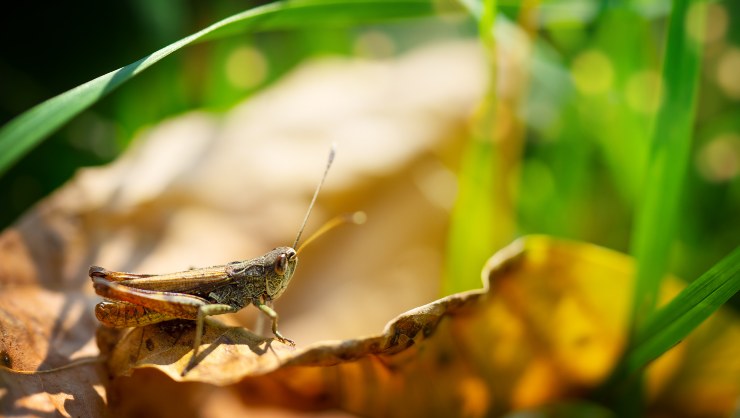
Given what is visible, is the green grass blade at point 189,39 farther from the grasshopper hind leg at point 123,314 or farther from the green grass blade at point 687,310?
the green grass blade at point 687,310

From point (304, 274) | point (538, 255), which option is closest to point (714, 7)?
point (538, 255)

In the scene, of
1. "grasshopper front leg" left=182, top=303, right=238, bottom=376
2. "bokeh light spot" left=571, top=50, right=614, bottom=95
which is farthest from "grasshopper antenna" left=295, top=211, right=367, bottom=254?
"bokeh light spot" left=571, top=50, right=614, bottom=95

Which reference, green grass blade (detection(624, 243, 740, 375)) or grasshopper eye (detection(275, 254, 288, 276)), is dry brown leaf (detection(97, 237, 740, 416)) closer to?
green grass blade (detection(624, 243, 740, 375))

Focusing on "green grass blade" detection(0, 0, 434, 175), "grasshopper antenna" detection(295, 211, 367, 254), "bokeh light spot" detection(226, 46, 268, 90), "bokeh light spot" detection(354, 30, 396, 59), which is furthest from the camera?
"bokeh light spot" detection(354, 30, 396, 59)

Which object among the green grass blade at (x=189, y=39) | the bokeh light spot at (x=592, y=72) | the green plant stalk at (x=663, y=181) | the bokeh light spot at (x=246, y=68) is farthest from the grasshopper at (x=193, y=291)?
the bokeh light spot at (x=246, y=68)

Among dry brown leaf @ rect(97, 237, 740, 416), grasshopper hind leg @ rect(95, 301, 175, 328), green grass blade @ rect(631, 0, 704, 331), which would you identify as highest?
green grass blade @ rect(631, 0, 704, 331)

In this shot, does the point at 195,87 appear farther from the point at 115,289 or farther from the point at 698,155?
the point at 698,155

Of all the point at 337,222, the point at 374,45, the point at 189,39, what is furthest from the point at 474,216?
the point at 374,45
